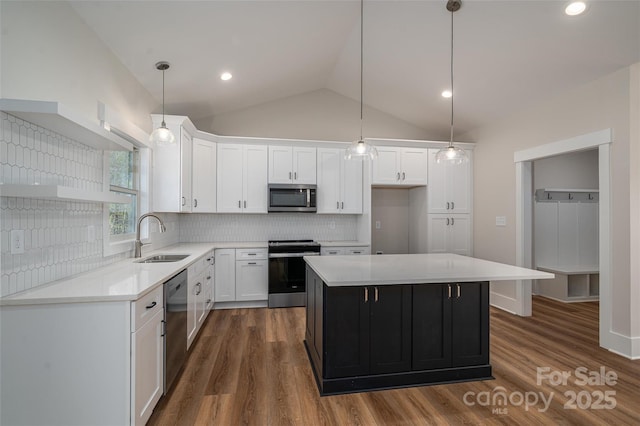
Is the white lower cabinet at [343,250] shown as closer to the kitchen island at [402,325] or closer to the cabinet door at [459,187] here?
the cabinet door at [459,187]

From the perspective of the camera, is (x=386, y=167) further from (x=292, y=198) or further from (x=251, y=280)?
(x=251, y=280)

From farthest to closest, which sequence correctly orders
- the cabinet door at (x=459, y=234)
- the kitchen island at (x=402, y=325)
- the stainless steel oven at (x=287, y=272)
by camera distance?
the cabinet door at (x=459, y=234)
the stainless steel oven at (x=287, y=272)
the kitchen island at (x=402, y=325)

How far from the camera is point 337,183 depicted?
461 cm

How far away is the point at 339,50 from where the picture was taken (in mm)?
Result: 3777

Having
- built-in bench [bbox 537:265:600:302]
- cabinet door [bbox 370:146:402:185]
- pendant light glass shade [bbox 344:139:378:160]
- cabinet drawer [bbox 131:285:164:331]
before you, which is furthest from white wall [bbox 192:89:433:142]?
cabinet drawer [bbox 131:285:164:331]

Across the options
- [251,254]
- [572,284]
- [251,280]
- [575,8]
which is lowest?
[572,284]

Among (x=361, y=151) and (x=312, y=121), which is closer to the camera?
(x=361, y=151)

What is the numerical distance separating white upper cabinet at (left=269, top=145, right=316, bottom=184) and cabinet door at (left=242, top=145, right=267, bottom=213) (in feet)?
0.38

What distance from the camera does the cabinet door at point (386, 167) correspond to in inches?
179

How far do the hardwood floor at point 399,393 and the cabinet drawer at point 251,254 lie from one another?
3.92 ft

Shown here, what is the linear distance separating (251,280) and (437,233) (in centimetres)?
283

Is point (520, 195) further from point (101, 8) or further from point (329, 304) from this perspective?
point (101, 8)

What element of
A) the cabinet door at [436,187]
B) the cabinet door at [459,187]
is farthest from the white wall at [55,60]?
the cabinet door at [459,187]

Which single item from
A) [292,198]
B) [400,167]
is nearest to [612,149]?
[400,167]
